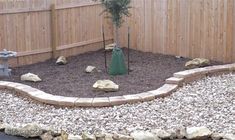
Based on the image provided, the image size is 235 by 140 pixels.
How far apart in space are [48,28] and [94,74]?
5.97 ft

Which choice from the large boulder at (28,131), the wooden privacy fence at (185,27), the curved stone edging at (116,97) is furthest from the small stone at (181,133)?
the wooden privacy fence at (185,27)

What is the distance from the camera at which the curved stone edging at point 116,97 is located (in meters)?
5.70

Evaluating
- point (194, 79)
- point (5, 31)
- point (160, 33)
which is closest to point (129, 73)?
point (194, 79)

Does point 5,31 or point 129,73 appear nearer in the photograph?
point 129,73

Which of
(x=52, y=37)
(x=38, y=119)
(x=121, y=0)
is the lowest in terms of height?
(x=38, y=119)

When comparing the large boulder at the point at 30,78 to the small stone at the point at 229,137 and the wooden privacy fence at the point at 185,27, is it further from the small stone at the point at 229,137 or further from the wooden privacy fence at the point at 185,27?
the small stone at the point at 229,137

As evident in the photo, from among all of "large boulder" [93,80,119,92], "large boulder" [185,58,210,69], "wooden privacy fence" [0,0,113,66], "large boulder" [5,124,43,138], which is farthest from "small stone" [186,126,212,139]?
"wooden privacy fence" [0,0,113,66]

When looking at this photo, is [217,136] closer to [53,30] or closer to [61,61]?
[61,61]

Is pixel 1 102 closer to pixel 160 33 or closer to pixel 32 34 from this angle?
pixel 32 34

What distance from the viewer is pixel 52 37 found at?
8.74 m

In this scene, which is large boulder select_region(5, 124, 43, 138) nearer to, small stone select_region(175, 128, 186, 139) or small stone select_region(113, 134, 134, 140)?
small stone select_region(113, 134, 134, 140)

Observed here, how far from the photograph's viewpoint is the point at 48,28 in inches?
342

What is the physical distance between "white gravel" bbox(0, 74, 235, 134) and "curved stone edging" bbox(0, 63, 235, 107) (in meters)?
0.08

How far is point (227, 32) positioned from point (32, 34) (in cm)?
363
